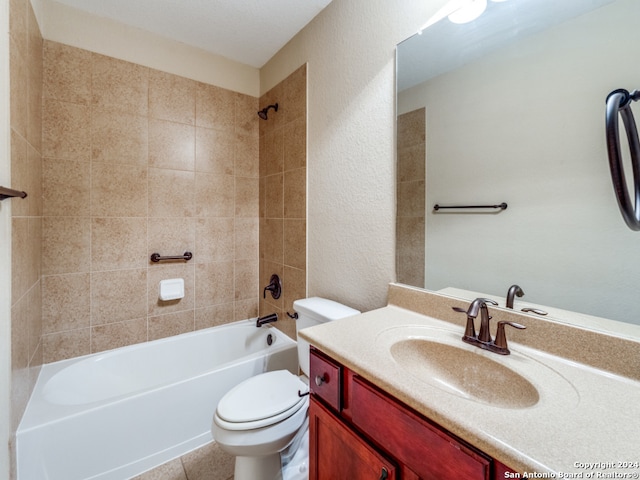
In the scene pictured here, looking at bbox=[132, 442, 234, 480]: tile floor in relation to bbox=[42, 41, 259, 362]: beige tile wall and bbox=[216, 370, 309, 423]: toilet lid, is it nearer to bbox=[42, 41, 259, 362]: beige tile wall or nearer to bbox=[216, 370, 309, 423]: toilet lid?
bbox=[216, 370, 309, 423]: toilet lid

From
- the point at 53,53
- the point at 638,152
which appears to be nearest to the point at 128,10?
the point at 53,53

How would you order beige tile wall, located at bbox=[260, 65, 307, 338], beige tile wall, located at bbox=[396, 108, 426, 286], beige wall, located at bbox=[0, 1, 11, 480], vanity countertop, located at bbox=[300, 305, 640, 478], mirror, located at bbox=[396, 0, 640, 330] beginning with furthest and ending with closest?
1. beige tile wall, located at bbox=[260, 65, 307, 338]
2. beige tile wall, located at bbox=[396, 108, 426, 286]
3. beige wall, located at bbox=[0, 1, 11, 480]
4. mirror, located at bbox=[396, 0, 640, 330]
5. vanity countertop, located at bbox=[300, 305, 640, 478]

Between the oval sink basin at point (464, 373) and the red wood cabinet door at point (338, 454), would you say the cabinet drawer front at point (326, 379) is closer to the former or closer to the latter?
the red wood cabinet door at point (338, 454)

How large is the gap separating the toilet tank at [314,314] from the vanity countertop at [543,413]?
1.64 feet

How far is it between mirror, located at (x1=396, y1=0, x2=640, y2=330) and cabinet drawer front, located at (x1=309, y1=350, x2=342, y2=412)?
1.86 ft

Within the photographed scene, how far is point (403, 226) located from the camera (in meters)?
1.23

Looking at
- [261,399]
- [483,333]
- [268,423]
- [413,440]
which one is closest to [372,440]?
[413,440]

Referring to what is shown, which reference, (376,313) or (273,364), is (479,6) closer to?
(376,313)

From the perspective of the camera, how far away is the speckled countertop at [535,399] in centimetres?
44

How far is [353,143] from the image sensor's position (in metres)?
1.45

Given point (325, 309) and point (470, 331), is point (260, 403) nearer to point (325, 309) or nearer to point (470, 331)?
point (325, 309)

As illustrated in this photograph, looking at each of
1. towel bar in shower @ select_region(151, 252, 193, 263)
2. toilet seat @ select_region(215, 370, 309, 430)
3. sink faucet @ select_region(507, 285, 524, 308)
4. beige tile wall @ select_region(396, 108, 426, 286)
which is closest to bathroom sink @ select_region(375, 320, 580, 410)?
sink faucet @ select_region(507, 285, 524, 308)

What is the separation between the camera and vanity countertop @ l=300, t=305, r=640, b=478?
0.43 m

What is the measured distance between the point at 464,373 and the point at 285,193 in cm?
159
